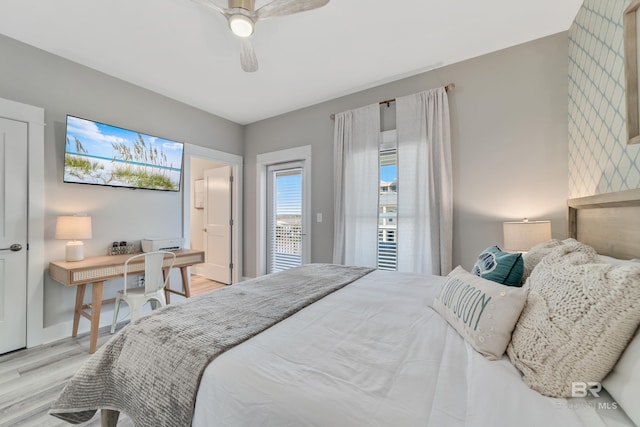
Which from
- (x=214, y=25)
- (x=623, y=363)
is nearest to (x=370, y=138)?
(x=214, y=25)

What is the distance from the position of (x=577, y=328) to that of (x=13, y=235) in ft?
12.4

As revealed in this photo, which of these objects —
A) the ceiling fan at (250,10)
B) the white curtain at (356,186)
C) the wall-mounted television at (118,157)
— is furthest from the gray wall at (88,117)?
the white curtain at (356,186)

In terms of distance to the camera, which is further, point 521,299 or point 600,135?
point 600,135

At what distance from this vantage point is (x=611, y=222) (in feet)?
4.45

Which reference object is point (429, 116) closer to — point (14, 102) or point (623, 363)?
point (623, 363)

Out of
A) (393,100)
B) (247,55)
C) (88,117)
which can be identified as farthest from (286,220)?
(88,117)

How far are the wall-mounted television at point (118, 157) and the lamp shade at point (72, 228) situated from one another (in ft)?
1.42

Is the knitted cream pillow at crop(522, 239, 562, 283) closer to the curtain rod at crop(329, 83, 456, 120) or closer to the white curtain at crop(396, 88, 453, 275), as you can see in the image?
the white curtain at crop(396, 88, 453, 275)

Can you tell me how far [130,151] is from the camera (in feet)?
9.57

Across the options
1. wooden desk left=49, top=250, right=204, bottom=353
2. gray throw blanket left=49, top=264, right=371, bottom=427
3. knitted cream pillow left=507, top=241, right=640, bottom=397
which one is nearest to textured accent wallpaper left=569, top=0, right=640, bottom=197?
knitted cream pillow left=507, top=241, right=640, bottom=397

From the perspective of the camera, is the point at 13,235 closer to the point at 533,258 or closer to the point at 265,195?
the point at 265,195

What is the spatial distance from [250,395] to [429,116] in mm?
2849

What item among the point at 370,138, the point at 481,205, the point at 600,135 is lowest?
the point at 481,205

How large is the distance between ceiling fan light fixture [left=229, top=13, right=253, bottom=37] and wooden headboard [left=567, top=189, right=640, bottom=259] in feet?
7.57
